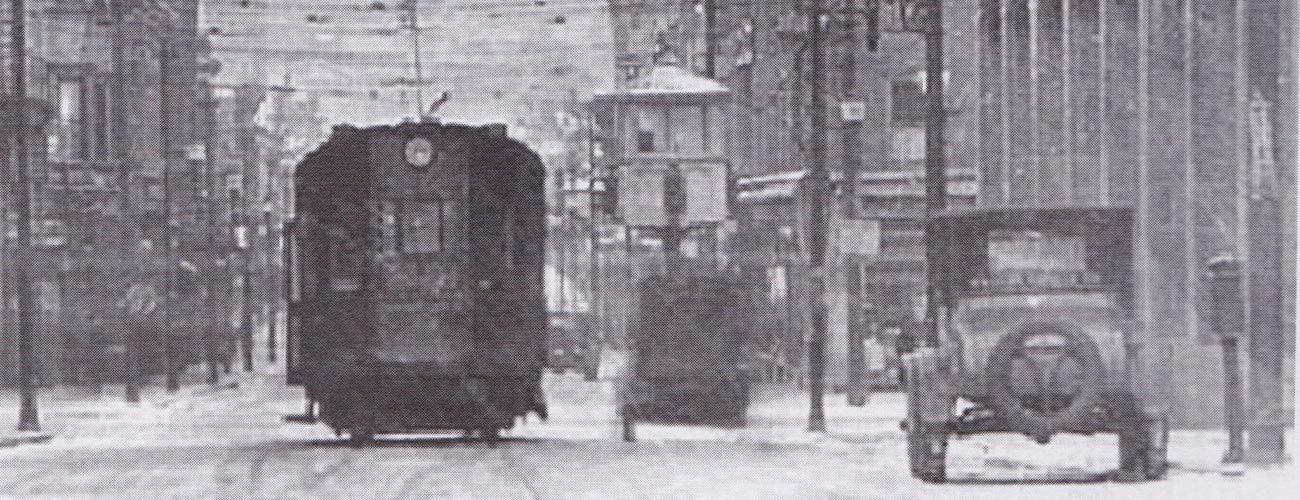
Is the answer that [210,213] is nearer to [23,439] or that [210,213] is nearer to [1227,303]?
[23,439]

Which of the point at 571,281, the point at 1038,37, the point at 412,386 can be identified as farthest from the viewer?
the point at 571,281

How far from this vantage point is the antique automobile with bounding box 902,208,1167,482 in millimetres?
19891

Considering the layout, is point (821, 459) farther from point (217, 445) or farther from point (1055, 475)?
point (217, 445)

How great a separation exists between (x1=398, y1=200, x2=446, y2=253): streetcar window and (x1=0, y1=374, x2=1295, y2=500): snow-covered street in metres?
1.94

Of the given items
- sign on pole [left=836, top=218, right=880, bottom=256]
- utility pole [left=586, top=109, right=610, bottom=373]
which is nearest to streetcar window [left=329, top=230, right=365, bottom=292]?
sign on pole [left=836, top=218, right=880, bottom=256]

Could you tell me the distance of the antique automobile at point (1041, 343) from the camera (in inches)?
783

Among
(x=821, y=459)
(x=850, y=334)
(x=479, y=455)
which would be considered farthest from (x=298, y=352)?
(x=850, y=334)

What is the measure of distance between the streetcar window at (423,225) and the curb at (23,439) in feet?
19.6

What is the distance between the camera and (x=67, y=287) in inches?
2032

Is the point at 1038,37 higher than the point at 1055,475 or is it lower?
higher

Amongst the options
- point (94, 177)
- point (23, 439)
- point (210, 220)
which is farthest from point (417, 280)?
point (210, 220)

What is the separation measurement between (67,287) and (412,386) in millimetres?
26160

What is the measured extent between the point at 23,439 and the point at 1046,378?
1514 centimetres

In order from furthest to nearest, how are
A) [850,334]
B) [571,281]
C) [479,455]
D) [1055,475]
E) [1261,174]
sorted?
[571,281]
[850,334]
[479,455]
[1261,174]
[1055,475]
